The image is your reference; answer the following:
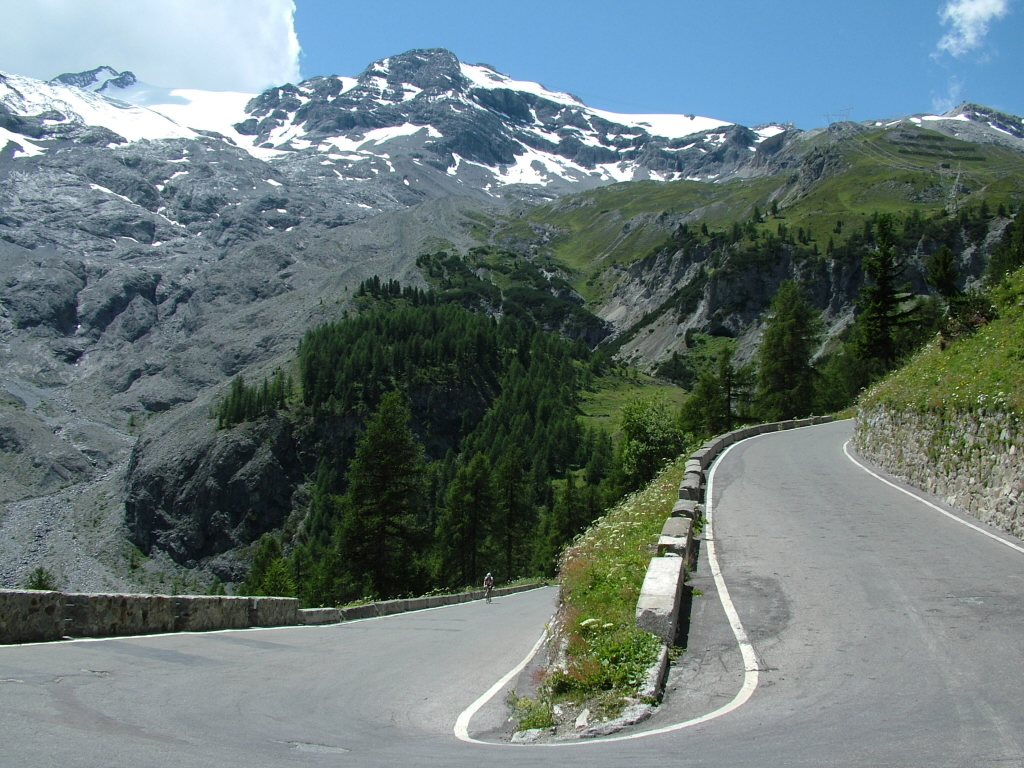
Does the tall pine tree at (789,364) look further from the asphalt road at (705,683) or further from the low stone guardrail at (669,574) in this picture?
the asphalt road at (705,683)

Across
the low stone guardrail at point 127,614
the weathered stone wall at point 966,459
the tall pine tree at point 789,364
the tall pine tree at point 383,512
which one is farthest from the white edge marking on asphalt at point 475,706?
the tall pine tree at point 789,364

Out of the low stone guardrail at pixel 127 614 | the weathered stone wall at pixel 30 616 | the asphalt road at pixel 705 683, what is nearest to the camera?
the asphalt road at pixel 705 683

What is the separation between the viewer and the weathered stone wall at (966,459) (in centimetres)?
1592

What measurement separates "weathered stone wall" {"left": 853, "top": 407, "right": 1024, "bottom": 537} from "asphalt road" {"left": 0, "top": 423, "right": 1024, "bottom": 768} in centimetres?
133

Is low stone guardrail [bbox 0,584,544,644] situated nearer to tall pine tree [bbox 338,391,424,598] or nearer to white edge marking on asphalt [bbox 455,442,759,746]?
white edge marking on asphalt [bbox 455,442,759,746]

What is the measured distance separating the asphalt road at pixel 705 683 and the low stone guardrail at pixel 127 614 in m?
0.71

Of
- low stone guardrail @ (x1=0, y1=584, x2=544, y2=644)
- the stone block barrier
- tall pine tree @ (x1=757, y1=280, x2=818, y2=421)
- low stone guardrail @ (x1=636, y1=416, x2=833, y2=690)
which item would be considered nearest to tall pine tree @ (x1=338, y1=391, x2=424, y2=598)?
low stone guardrail @ (x1=0, y1=584, x2=544, y2=644)

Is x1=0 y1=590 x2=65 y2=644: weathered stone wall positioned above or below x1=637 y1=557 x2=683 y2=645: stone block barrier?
below

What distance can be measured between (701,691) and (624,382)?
176 metres

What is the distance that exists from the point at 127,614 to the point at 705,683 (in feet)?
34.1

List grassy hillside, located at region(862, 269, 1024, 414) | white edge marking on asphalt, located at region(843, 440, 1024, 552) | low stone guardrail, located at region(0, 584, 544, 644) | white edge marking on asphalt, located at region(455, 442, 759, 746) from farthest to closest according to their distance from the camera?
grassy hillside, located at region(862, 269, 1024, 414) < white edge marking on asphalt, located at region(843, 440, 1024, 552) < low stone guardrail, located at region(0, 584, 544, 644) < white edge marking on asphalt, located at region(455, 442, 759, 746)

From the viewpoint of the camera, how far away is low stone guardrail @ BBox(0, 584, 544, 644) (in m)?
11.2

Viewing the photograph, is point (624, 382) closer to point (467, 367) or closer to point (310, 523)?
point (467, 367)

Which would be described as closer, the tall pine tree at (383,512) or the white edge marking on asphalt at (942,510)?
the white edge marking on asphalt at (942,510)
